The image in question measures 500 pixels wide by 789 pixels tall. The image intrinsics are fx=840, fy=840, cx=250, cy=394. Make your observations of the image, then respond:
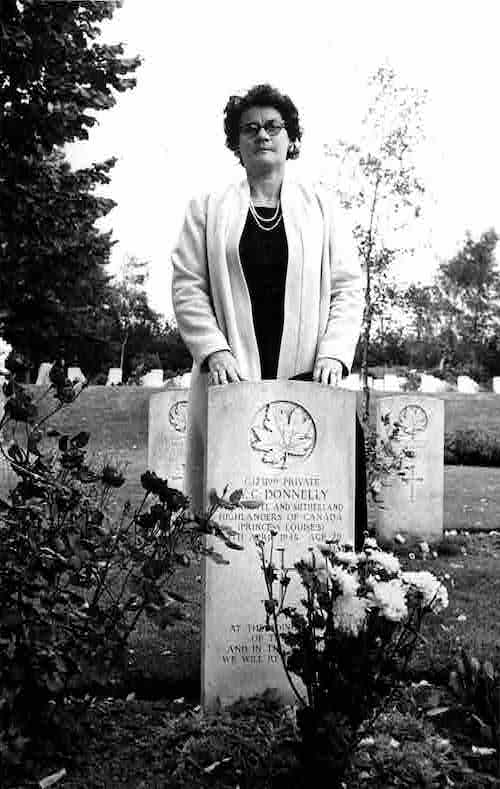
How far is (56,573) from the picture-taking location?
10.5ft

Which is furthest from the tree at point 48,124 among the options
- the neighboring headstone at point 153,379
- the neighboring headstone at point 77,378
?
the neighboring headstone at point 153,379

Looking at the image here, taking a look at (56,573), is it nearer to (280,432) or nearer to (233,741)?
(233,741)

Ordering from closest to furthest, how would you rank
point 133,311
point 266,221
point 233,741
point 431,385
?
point 233,741 → point 266,221 → point 431,385 → point 133,311

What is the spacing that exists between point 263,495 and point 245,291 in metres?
0.98

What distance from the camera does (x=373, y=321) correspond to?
13.4m

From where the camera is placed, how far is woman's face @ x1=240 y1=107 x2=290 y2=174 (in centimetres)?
407

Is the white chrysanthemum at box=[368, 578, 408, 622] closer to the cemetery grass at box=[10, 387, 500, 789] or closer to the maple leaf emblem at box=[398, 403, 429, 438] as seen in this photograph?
the cemetery grass at box=[10, 387, 500, 789]

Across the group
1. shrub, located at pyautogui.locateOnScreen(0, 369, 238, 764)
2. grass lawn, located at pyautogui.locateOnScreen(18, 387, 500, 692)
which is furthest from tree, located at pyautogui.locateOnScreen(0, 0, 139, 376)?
shrub, located at pyautogui.locateOnScreen(0, 369, 238, 764)

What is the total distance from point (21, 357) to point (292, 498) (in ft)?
4.58

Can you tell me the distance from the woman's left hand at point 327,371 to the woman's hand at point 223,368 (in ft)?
1.27

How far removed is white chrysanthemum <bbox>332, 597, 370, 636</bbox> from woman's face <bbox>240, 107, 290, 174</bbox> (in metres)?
2.20

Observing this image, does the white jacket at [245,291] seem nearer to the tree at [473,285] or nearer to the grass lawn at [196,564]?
the grass lawn at [196,564]

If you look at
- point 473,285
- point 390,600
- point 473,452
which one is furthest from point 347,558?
point 473,285

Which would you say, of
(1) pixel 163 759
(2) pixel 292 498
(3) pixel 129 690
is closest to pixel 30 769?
(1) pixel 163 759
